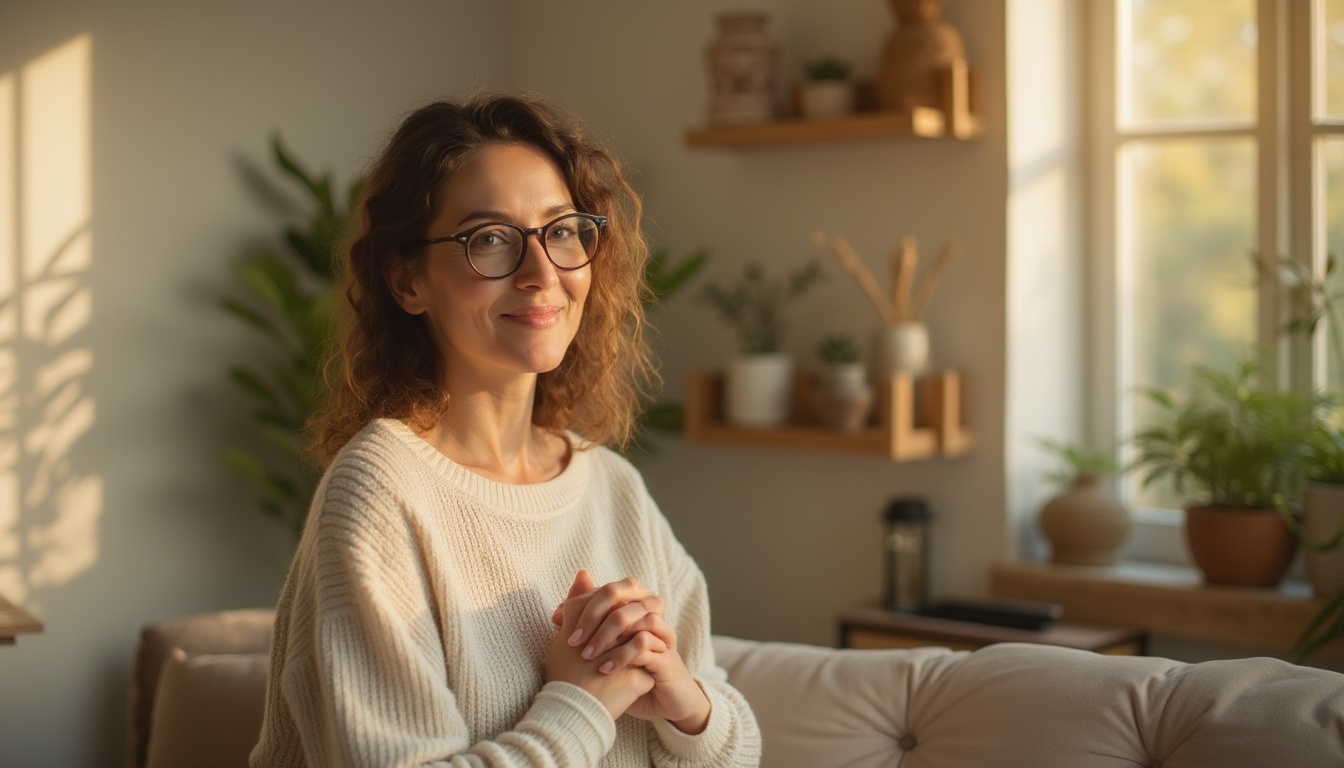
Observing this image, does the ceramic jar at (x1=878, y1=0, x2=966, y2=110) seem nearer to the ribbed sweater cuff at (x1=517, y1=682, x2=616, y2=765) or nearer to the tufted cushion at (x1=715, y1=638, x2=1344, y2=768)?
the tufted cushion at (x1=715, y1=638, x2=1344, y2=768)

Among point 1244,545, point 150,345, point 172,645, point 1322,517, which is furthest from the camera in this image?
point 150,345

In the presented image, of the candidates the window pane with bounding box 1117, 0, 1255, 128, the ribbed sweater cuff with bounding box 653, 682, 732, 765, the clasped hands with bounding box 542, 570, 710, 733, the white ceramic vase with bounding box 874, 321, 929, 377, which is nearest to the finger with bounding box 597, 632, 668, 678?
the clasped hands with bounding box 542, 570, 710, 733

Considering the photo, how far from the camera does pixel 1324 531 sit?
2.54m

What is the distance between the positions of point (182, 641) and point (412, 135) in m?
1.27

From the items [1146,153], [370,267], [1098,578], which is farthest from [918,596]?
[370,267]

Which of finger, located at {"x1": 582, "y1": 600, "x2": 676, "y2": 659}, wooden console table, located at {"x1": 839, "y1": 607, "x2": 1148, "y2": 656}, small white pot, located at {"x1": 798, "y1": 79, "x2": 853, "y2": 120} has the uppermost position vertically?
small white pot, located at {"x1": 798, "y1": 79, "x2": 853, "y2": 120}

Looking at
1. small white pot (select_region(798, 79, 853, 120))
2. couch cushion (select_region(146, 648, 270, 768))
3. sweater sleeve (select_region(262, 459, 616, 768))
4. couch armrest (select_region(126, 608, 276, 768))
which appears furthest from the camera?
small white pot (select_region(798, 79, 853, 120))

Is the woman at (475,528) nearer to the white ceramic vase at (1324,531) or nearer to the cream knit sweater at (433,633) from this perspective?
the cream knit sweater at (433,633)

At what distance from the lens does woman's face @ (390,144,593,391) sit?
4.84ft

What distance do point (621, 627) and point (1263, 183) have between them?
206 centimetres

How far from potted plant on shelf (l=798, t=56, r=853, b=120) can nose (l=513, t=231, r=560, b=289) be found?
1.64 m

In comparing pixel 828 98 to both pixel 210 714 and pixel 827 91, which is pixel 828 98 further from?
pixel 210 714

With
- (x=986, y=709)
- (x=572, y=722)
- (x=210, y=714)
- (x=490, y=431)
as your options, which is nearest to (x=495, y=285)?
(x=490, y=431)

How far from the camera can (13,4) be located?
2787 mm
